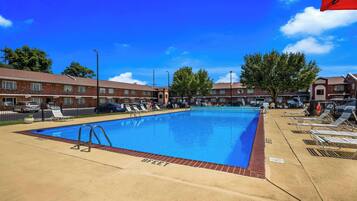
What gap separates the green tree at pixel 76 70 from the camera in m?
56.8

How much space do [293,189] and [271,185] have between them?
35 centimetres

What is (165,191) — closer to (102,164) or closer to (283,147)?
(102,164)

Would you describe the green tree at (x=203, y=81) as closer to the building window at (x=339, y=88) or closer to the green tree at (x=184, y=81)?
the green tree at (x=184, y=81)

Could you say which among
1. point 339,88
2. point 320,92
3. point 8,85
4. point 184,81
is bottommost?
point 320,92

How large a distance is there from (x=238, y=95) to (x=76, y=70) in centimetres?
4802

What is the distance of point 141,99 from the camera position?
170 ft

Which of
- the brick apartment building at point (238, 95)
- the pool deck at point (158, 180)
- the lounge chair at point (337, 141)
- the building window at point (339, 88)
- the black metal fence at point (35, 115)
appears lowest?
the black metal fence at point (35, 115)

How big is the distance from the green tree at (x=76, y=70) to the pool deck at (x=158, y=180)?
2305 inches

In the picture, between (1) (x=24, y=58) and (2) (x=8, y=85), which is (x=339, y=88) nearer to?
(2) (x=8, y=85)

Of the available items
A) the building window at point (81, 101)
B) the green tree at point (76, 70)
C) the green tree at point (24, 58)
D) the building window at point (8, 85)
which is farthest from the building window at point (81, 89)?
the green tree at point (76, 70)

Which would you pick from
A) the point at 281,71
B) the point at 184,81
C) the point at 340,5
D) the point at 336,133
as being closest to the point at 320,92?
the point at 281,71

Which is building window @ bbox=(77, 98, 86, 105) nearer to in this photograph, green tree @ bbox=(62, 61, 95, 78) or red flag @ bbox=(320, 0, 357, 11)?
green tree @ bbox=(62, 61, 95, 78)

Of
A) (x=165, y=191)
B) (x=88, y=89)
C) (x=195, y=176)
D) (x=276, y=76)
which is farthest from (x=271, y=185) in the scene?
(x=88, y=89)

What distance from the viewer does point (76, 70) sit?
57469 mm
